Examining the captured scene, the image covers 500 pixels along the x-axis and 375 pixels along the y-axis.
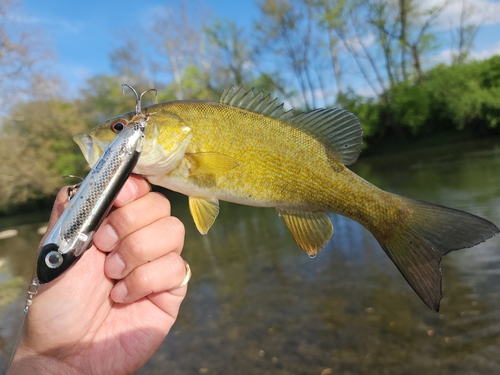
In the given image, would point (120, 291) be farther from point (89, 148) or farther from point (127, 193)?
point (89, 148)

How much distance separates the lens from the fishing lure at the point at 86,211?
1.49 metres

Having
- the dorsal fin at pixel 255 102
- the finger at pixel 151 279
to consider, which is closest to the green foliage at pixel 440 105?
the dorsal fin at pixel 255 102

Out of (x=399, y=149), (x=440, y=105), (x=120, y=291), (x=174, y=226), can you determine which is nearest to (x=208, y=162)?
(x=174, y=226)

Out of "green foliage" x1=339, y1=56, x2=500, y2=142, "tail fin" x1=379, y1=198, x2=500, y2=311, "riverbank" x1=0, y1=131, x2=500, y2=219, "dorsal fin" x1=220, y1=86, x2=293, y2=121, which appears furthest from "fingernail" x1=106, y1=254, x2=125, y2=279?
"green foliage" x1=339, y1=56, x2=500, y2=142

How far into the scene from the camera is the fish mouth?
189cm

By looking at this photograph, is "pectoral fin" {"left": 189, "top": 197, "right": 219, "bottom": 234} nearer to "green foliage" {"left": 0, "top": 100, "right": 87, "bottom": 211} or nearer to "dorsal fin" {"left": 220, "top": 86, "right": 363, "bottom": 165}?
"dorsal fin" {"left": 220, "top": 86, "right": 363, "bottom": 165}

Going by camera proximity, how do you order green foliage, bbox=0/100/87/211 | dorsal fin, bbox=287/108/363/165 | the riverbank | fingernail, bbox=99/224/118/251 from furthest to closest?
green foliage, bbox=0/100/87/211
the riverbank
dorsal fin, bbox=287/108/363/165
fingernail, bbox=99/224/118/251

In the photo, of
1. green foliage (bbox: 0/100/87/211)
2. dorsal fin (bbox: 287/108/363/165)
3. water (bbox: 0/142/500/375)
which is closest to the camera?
dorsal fin (bbox: 287/108/363/165)

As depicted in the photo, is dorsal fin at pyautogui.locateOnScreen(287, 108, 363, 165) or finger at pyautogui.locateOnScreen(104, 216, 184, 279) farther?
dorsal fin at pyautogui.locateOnScreen(287, 108, 363, 165)

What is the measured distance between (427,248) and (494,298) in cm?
500

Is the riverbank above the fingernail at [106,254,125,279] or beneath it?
beneath

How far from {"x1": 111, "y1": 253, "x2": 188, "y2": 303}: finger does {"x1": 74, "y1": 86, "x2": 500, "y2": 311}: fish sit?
0.29 meters

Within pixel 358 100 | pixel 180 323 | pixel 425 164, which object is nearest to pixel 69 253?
pixel 180 323

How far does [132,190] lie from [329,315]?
523 cm
